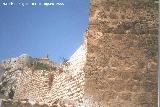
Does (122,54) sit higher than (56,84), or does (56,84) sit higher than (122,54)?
(122,54)

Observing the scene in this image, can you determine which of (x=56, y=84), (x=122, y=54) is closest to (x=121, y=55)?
(x=122, y=54)

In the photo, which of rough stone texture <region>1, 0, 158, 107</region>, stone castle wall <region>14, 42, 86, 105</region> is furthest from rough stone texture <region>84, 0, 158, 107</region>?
stone castle wall <region>14, 42, 86, 105</region>

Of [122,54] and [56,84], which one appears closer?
[122,54]

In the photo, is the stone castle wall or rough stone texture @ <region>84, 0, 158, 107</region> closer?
rough stone texture @ <region>84, 0, 158, 107</region>

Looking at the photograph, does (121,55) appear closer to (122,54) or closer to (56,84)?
(122,54)

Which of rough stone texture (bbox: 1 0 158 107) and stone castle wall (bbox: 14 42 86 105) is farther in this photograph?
stone castle wall (bbox: 14 42 86 105)

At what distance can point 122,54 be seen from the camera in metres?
3.78

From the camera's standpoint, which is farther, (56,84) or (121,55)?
(56,84)

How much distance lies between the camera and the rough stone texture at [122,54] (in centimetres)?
364

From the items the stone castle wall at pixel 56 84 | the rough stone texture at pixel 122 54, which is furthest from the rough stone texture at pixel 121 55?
the stone castle wall at pixel 56 84

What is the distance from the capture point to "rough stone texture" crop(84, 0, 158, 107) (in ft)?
11.9

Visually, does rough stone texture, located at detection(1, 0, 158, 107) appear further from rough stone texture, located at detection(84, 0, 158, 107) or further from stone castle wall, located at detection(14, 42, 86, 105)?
stone castle wall, located at detection(14, 42, 86, 105)

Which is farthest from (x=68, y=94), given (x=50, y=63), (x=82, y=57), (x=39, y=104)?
(x=50, y=63)

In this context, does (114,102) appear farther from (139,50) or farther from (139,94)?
(139,50)
